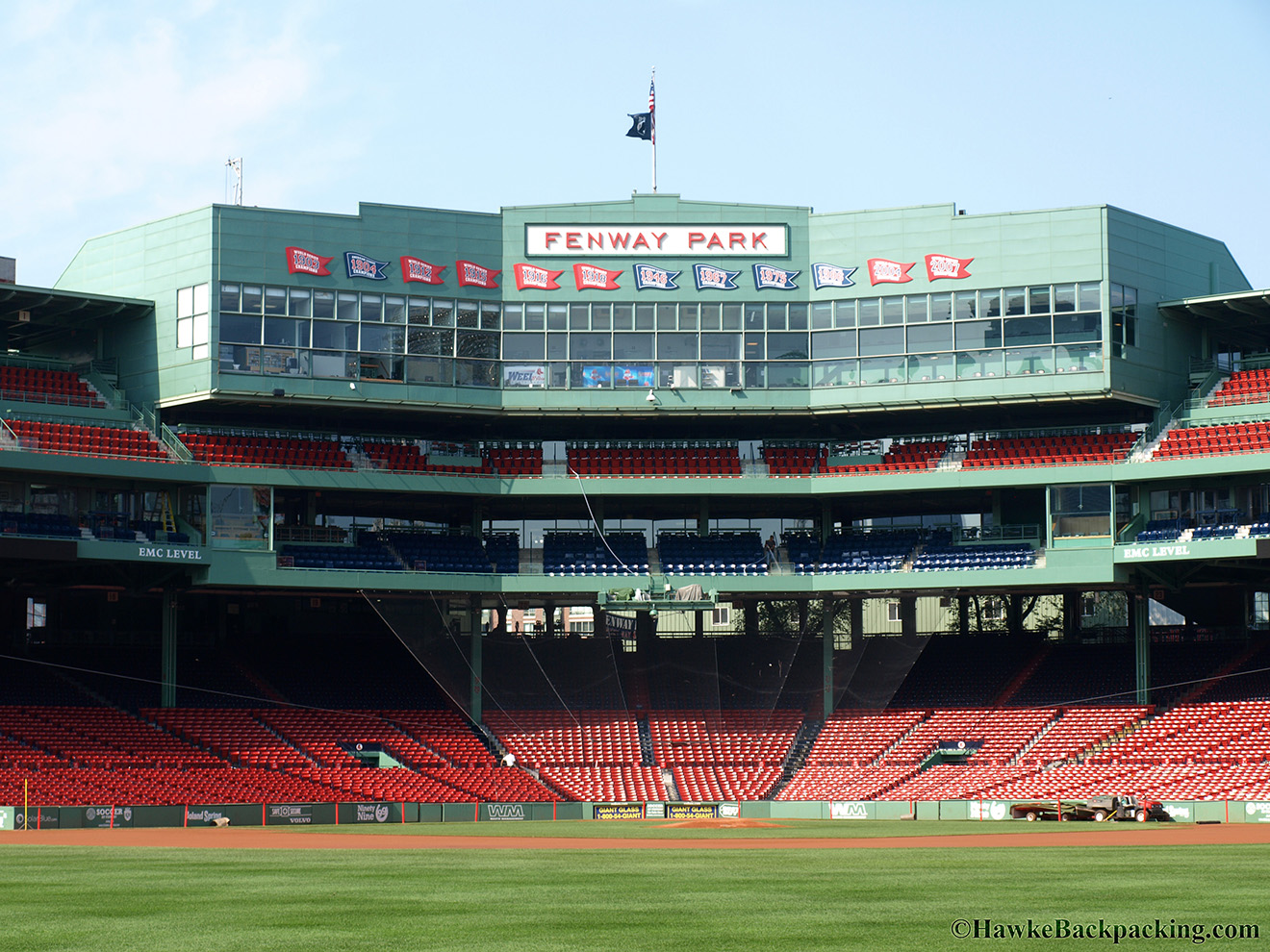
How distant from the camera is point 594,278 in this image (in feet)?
217

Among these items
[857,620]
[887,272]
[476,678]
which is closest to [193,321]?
[476,678]

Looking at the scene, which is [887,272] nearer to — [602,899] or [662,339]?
[662,339]

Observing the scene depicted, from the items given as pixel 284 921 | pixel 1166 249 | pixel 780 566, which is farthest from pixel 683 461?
pixel 284 921

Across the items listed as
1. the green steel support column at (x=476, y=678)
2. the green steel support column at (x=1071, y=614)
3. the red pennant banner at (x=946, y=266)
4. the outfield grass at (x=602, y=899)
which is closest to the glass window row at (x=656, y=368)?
the red pennant banner at (x=946, y=266)

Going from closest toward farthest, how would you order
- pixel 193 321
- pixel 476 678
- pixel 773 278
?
pixel 476 678 < pixel 193 321 < pixel 773 278

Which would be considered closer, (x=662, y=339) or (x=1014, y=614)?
(x=662, y=339)

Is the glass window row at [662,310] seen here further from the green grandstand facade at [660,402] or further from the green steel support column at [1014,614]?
the green steel support column at [1014,614]

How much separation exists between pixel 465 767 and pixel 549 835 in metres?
16.9

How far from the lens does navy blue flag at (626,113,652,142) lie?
67.8 m

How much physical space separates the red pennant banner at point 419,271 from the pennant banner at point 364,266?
2.64 ft

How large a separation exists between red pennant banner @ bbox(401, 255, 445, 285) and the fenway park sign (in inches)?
163

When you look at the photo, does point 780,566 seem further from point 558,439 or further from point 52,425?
point 52,425

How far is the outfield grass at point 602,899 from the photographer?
17469 millimetres

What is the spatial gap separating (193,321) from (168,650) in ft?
45.0
